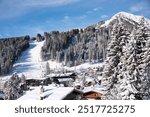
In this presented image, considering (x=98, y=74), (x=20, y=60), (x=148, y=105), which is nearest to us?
(x=148, y=105)

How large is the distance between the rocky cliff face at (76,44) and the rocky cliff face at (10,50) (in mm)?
536

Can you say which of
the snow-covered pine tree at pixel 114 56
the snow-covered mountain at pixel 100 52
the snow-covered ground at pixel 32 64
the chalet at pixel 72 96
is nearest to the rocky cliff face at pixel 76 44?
the snow-covered mountain at pixel 100 52

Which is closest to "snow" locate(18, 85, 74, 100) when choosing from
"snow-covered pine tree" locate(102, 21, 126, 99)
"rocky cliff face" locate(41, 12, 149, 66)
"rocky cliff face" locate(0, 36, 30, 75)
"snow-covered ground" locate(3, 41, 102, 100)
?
"snow-covered ground" locate(3, 41, 102, 100)

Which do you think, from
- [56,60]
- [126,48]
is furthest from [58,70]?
[126,48]

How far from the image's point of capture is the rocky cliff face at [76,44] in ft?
28.5

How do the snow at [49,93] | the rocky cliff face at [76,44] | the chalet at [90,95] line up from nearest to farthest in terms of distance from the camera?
the snow at [49,93] < the chalet at [90,95] < the rocky cliff face at [76,44]

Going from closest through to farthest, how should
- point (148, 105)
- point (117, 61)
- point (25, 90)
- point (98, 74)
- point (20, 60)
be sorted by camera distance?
point (148, 105) → point (25, 90) → point (20, 60) → point (117, 61) → point (98, 74)

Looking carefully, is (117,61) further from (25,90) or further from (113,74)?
(25,90)

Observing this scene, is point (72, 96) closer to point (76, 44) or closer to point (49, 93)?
point (49, 93)

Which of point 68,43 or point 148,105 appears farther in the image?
point 68,43

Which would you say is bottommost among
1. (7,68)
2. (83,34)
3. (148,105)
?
(148,105)

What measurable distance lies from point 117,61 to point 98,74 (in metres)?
2.29

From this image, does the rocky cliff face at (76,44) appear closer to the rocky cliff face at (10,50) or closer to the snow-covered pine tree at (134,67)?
the snow-covered pine tree at (134,67)

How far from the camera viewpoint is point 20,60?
8406mm
